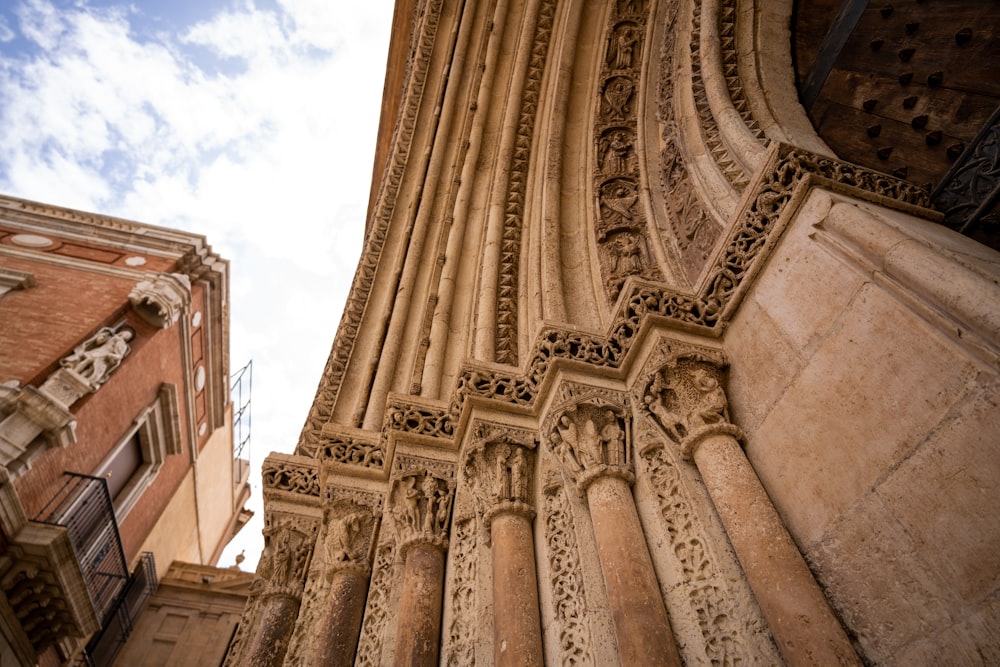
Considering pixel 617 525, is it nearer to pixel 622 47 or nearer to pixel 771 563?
pixel 771 563

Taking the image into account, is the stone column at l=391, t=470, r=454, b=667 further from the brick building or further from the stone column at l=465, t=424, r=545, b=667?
the brick building

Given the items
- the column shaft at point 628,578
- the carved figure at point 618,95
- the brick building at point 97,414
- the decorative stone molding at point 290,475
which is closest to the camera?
the column shaft at point 628,578

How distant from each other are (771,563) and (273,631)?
201cm

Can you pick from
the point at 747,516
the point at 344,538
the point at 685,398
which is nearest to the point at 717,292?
the point at 685,398

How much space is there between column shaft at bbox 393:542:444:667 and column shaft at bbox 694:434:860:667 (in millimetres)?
1018

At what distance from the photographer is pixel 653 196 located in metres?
3.35

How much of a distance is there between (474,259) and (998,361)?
307 cm

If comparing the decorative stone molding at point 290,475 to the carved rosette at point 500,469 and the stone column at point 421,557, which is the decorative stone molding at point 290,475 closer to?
the stone column at point 421,557

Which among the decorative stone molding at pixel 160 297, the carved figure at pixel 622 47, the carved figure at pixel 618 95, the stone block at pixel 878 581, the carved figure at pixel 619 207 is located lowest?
the stone block at pixel 878 581

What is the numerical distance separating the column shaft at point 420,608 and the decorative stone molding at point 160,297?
365 inches

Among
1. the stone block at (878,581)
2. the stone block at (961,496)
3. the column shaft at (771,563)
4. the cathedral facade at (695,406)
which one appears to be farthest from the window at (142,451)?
the stone block at (961,496)

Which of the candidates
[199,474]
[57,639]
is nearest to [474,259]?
[57,639]

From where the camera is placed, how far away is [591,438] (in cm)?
210

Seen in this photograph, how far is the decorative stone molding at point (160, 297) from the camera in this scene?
9664mm
